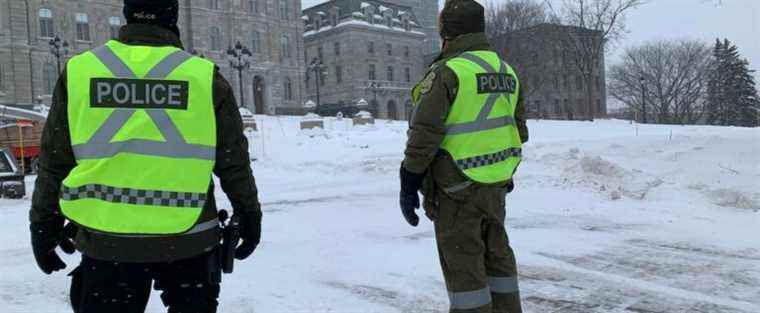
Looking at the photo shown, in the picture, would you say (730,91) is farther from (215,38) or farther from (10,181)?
(10,181)

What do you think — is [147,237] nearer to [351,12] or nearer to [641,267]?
[641,267]

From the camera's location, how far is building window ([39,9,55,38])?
167ft

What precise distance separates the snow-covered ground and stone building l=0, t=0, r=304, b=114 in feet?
137

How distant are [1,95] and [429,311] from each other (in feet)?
169

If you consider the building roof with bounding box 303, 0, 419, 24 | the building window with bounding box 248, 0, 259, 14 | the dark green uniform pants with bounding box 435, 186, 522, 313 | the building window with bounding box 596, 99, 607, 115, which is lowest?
the dark green uniform pants with bounding box 435, 186, 522, 313

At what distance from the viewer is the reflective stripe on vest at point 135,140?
2.69m

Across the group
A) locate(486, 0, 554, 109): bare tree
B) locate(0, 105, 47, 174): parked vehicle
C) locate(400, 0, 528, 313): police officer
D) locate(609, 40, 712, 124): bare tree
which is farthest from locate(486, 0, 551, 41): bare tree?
locate(400, 0, 528, 313): police officer

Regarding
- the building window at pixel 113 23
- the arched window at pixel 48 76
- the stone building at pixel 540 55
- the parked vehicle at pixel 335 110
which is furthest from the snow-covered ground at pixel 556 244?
the building window at pixel 113 23

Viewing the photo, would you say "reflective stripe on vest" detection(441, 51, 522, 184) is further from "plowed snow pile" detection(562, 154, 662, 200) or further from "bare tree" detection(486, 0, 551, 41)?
"bare tree" detection(486, 0, 551, 41)

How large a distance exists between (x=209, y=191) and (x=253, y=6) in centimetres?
6326

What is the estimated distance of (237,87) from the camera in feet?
202

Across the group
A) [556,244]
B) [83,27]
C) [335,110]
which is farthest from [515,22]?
[556,244]

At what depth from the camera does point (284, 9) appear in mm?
66688

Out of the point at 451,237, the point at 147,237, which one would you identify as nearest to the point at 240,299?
the point at 451,237
